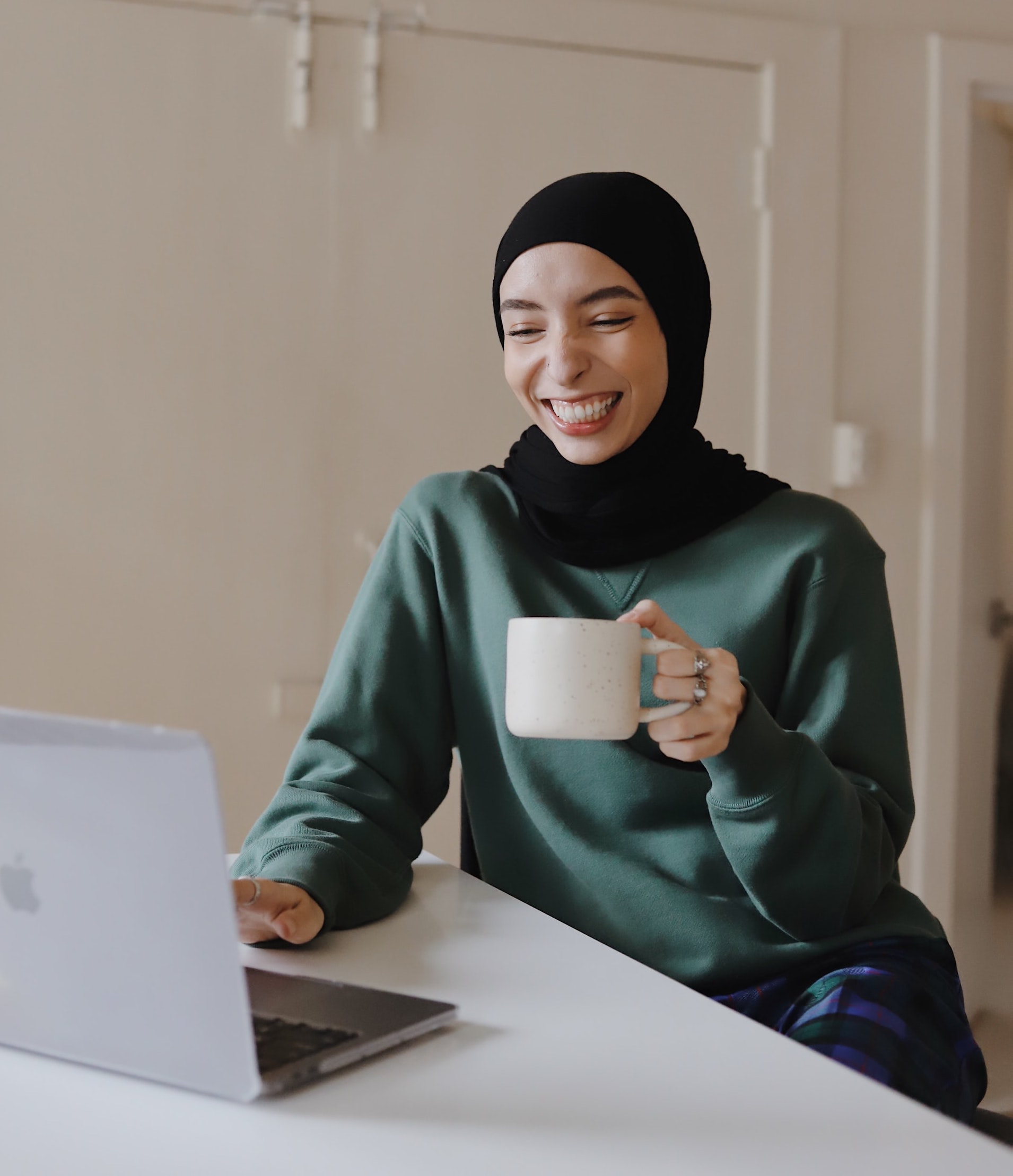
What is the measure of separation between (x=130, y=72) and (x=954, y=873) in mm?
2281

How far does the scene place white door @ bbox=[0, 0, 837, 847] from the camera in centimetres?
226

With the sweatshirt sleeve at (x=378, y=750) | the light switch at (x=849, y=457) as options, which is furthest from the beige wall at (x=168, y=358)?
the sweatshirt sleeve at (x=378, y=750)

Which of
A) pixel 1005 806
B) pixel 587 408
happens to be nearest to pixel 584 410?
pixel 587 408

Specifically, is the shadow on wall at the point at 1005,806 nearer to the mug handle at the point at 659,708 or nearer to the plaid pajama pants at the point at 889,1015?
the plaid pajama pants at the point at 889,1015

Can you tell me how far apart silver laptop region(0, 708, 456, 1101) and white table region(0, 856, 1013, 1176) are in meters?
0.02

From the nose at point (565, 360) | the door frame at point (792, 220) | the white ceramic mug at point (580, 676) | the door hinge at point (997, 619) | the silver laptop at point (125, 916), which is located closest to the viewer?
the silver laptop at point (125, 916)

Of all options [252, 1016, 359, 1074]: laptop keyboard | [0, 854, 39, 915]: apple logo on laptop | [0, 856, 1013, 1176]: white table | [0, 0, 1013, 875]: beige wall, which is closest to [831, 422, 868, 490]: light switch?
[0, 0, 1013, 875]: beige wall

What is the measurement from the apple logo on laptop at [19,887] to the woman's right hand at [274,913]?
10.9 inches

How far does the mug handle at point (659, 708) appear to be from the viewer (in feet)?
2.96

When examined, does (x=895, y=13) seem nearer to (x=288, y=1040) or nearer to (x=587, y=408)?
(x=587, y=408)

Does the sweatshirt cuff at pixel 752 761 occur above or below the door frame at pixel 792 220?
below

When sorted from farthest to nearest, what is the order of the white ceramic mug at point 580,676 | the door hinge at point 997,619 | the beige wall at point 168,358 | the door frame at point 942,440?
1. the door hinge at point 997,619
2. the door frame at point 942,440
3. the beige wall at point 168,358
4. the white ceramic mug at point 580,676

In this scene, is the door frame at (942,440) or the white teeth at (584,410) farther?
the door frame at (942,440)

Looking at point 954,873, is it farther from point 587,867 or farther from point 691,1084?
point 691,1084
